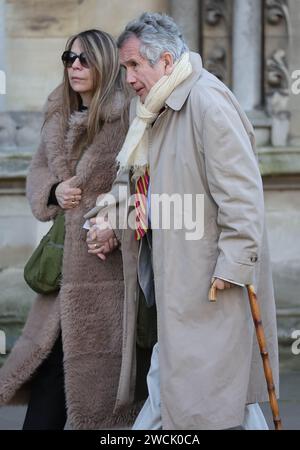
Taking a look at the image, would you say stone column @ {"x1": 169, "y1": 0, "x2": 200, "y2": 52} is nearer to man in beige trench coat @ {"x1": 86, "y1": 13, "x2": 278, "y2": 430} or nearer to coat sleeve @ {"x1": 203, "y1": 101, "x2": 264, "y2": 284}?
man in beige trench coat @ {"x1": 86, "y1": 13, "x2": 278, "y2": 430}

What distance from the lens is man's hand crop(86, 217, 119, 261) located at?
4.57 m

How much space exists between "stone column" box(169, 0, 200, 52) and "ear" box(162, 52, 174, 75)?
293 cm

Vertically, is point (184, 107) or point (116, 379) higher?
point (184, 107)

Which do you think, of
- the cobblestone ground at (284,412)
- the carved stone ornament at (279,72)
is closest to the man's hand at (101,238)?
the cobblestone ground at (284,412)

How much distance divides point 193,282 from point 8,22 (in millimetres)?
3447

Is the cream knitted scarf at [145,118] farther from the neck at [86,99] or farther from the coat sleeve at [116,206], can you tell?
the neck at [86,99]

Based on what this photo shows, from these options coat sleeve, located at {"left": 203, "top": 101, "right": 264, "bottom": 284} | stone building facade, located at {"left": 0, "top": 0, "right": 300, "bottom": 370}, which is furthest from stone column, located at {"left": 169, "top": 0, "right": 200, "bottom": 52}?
coat sleeve, located at {"left": 203, "top": 101, "right": 264, "bottom": 284}

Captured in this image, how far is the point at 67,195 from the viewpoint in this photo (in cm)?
464

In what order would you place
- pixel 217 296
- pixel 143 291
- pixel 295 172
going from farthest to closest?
pixel 295 172 → pixel 143 291 → pixel 217 296

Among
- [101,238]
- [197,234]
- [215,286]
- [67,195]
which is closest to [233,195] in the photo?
[197,234]

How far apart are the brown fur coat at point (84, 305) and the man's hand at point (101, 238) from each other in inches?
2.7

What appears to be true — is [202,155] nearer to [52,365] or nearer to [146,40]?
[146,40]

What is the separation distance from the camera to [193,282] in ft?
13.6

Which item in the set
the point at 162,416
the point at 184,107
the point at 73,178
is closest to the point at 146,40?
the point at 184,107
